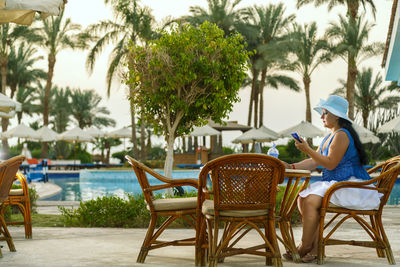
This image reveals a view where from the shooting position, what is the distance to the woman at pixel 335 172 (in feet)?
13.8

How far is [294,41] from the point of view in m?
29.4

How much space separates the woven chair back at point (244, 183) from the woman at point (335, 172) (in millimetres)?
475

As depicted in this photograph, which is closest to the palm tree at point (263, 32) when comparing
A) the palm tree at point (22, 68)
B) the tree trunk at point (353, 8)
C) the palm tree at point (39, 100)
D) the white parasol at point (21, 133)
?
the tree trunk at point (353, 8)

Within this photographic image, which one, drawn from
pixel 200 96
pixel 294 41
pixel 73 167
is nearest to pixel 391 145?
pixel 294 41

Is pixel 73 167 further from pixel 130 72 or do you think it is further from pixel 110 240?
pixel 110 240

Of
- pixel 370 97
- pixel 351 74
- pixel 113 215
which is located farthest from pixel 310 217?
pixel 370 97

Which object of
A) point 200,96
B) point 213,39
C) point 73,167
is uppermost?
point 213,39

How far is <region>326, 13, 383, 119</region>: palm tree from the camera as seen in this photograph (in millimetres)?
26547

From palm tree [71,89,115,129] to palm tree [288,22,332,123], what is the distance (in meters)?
18.1

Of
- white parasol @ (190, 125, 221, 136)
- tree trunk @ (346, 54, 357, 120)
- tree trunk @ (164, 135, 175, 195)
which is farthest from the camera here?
white parasol @ (190, 125, 221, 136)

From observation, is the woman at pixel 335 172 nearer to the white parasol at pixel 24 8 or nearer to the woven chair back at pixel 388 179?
the woven chair back at pixel 388 179

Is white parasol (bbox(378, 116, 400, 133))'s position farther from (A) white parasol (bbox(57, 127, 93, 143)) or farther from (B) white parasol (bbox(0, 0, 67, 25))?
(A) white parasol (bbox(57, 127, 93, 143))

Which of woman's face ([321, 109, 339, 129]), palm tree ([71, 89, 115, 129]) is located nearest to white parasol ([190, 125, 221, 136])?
palm tree ([71, 89, 115, 129])

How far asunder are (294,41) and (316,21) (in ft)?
6.79
